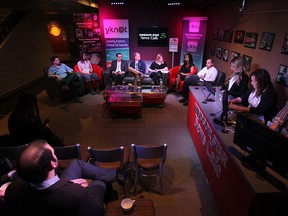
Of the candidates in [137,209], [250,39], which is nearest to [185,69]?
[250,39]

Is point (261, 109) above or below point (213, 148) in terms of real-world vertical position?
above

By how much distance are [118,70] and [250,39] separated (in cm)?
369

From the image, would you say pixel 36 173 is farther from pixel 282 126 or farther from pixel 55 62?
pixel 55 62

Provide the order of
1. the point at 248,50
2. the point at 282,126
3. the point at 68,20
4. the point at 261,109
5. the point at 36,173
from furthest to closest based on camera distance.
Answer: the point at 68,20, the point at 248,50, the point at 261,109, the point at 282,126, the point at 36,173

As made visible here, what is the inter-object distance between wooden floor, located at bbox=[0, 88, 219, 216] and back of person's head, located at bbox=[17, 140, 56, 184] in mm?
1311

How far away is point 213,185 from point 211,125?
732 mm

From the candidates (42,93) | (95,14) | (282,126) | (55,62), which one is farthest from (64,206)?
(95,14)

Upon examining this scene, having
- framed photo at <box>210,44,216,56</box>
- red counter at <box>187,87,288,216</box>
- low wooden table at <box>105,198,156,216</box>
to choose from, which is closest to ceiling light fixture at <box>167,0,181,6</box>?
framed photo at <box>210,44,216,56</box>

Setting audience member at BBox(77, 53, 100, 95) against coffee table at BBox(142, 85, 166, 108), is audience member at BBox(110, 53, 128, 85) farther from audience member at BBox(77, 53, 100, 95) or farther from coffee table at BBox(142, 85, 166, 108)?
coffee table at BBox(142, 85, 166, 108)

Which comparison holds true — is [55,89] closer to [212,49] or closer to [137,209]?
[137,209]

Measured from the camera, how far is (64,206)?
3.68 feet

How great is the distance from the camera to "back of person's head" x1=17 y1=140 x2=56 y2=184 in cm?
109

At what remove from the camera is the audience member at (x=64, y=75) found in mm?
5223

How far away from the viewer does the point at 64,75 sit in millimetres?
5465
